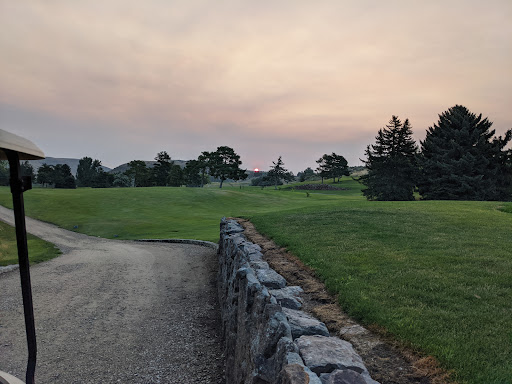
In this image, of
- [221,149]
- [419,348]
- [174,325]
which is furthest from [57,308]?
[221,149]

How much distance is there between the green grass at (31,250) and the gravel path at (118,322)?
49.9 inches

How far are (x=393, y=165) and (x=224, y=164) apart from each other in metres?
57.5

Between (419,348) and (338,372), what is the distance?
5.54 ft

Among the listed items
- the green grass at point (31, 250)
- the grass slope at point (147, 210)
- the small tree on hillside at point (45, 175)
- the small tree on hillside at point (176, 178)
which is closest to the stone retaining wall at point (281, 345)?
the green grass at point (31, 250)

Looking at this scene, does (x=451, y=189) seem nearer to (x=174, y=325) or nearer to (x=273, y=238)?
(x=273, y=238)

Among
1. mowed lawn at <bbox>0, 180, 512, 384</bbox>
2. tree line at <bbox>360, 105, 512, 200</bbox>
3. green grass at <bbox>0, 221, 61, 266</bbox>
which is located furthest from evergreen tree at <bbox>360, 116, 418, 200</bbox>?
green grass at <bbox>0, 221, 61, 266</bbox>

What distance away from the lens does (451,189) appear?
4447 cm

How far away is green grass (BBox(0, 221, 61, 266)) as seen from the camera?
17.5 m

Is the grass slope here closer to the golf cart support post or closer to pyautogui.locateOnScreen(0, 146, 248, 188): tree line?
the golf cart support post

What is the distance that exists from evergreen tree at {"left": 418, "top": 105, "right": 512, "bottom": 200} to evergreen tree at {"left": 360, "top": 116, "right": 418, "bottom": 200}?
3.06 meters

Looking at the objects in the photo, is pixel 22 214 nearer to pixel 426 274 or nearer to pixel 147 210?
pixel 426 274

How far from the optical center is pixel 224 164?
99938 millimetres

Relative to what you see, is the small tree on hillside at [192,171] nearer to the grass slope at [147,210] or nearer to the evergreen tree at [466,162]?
the grass slope at [147,210]

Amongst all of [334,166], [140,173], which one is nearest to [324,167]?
[334,166]
